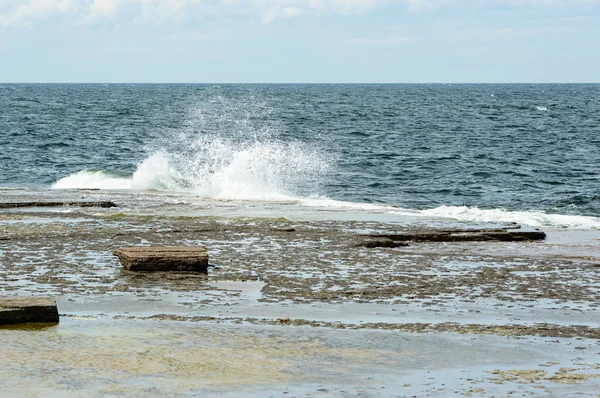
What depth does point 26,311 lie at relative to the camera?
475 inches

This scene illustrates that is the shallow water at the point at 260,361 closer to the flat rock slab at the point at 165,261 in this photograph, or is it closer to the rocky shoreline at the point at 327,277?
the rocky shoreline at the point at 327,277

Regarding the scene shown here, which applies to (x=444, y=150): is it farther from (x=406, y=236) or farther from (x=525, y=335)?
(x=525, y=335)

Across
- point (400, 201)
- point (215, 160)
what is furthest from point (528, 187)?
point (215, 160)

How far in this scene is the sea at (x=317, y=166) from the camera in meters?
29.4

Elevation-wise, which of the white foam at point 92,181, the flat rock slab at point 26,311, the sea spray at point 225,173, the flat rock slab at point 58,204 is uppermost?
the flat rock slab at point 26,311

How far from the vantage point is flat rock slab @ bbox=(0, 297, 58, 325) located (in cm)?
1195

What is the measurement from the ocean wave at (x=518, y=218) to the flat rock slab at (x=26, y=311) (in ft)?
49.1

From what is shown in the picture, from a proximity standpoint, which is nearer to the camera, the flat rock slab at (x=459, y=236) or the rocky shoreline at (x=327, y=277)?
the rocky shoreline at (x=327, y=277)

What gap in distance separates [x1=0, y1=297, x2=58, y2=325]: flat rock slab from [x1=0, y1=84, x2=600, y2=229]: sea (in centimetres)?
1291

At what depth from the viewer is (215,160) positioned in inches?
1677

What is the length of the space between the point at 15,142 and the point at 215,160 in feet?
57.0

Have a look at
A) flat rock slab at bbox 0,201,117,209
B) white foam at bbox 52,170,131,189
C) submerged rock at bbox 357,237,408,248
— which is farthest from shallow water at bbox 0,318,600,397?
white foam at bbox 52,170,131,189

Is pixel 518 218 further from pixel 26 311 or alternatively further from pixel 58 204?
pixel 26 311

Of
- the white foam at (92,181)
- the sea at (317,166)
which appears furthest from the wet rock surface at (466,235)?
the white foam at (92,181)
